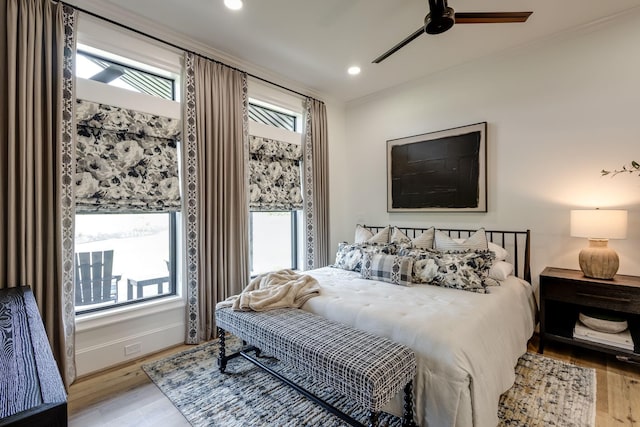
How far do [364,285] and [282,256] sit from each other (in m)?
1.66

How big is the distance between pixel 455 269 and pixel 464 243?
0.62 metres

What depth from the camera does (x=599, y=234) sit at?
8.06 ft

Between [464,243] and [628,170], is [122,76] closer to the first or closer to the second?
[464,243]

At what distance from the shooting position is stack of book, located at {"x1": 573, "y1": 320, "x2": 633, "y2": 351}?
95.1 inches

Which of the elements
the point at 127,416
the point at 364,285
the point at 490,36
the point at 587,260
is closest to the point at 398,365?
the point at 364,285

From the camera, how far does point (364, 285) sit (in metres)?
2.79

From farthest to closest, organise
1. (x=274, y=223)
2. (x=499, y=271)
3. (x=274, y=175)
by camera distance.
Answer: (x=274, y=223) → (x=274, y=175) → (x=499, y=271)

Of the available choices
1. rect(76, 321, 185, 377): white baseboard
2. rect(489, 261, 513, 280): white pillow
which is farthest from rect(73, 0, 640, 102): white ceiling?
rect(76, 321, 185, 377): white baseboard

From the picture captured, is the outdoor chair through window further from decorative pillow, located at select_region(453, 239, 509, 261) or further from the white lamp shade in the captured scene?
the white lamp shade

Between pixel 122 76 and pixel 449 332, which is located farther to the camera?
pixel 122 76

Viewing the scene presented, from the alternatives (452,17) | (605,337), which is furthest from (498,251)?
(452,17)

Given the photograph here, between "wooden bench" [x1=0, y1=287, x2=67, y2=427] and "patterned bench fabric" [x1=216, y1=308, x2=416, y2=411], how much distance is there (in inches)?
45.7

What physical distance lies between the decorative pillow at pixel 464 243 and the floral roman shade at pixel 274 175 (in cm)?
182

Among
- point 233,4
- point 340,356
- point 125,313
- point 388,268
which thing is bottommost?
point 125,313
